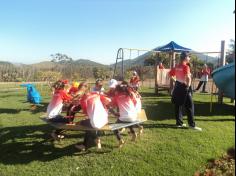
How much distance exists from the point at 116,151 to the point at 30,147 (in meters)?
1.85

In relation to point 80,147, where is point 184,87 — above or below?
above

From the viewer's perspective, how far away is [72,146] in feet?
21.2

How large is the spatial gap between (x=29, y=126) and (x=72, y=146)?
87.9 inches

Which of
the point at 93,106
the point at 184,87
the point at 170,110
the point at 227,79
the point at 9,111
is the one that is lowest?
the point at 9,111

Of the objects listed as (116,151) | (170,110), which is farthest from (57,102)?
(170,110)

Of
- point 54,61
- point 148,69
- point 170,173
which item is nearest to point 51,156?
point 170,173

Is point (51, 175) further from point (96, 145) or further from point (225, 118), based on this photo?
point (225, 118)

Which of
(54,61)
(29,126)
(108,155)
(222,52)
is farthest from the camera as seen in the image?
→ (54,61)

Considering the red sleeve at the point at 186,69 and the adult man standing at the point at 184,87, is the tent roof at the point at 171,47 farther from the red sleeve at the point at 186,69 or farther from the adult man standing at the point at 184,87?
the red sleeve at the point at 186,69

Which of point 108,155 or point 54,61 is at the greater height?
point 54,61

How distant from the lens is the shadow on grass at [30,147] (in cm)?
587

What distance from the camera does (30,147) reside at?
21.1ft

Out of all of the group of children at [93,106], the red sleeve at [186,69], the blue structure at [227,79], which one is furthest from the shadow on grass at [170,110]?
the blue structure at [227,79]

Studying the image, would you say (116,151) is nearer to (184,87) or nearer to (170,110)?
(184,87)
